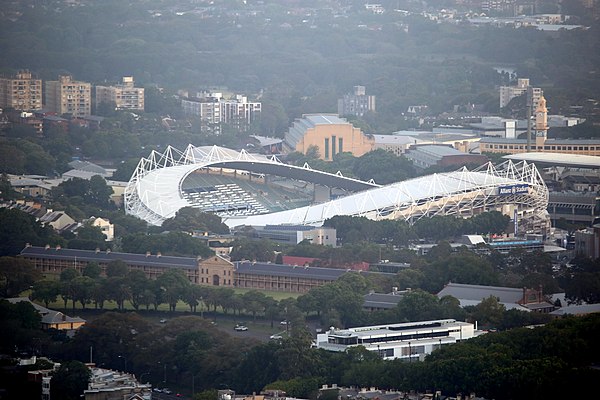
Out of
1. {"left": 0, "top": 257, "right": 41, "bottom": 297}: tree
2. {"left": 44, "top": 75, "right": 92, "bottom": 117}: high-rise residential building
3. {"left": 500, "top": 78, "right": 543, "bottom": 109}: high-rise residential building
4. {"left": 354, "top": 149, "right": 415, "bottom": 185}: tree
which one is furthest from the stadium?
{"left": 500, "top": 78, "right": 543, "bottom": 109}: high-rise residential building

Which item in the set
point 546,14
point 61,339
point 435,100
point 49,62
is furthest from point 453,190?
point 546,14

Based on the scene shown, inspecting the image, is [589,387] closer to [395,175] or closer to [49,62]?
[395,175]

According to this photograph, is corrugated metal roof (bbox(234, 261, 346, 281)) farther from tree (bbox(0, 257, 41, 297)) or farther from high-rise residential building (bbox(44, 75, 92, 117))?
high-rise residential building (bbox(44, 75, 92, 117))

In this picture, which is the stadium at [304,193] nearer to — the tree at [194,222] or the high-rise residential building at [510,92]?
the tree at [194,222]

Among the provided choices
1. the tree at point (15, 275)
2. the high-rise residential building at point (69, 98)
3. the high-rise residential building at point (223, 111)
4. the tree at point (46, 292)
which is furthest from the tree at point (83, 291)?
the high-rise residential building at point (69, 98)

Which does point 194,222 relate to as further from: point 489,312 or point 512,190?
point 489,312
